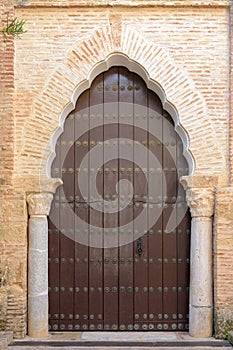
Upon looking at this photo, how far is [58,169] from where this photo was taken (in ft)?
23.4

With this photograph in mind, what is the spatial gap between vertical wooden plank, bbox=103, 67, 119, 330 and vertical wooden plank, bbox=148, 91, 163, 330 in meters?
0.41

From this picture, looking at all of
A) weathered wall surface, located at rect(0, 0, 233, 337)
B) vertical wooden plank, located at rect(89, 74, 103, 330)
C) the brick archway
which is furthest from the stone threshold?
the brick archway

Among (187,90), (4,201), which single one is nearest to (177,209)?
(187,90)

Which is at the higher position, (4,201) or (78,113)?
(78,113)

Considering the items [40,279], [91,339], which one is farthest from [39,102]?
[91,339]

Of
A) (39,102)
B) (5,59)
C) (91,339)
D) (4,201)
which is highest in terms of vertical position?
(5,59)

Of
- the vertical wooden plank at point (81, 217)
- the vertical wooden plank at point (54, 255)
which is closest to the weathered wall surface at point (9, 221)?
the vertical wooden plank at point (54, 255)

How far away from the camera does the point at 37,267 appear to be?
22.1 ft

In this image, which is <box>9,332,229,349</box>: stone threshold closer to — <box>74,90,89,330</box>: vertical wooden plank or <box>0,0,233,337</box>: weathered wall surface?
<box>74,90,89,330</box>: vertical wooden plank

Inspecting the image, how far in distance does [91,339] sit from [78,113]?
2.66 m

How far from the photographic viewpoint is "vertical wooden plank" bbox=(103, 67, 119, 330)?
7.07m

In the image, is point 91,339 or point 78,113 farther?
point 78,113

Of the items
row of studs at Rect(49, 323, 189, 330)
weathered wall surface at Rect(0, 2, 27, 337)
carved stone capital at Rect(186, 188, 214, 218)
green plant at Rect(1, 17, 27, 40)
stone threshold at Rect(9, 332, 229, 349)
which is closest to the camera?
green plant at Rect(1, 17, 27, 40)

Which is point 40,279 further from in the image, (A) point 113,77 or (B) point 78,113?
(A) point 113,77
